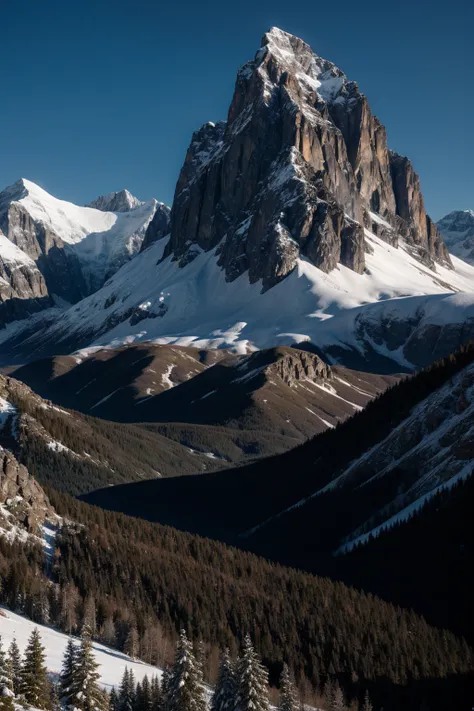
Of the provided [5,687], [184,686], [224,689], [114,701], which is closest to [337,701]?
[224,689]

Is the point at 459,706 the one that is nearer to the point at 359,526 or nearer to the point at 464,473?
the point at 464,473

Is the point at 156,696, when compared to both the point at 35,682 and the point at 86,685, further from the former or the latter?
the point at 35,682

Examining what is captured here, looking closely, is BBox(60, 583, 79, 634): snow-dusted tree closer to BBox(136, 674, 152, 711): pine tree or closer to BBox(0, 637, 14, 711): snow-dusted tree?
BBox(136, 674, 152, 711): pine tree

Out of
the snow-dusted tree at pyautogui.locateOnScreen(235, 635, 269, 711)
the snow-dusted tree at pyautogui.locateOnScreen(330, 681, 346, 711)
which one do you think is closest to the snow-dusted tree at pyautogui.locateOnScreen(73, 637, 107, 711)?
the snow-dusted tree at pyautogui.locateOnScreen(235, 635, 269, 711)

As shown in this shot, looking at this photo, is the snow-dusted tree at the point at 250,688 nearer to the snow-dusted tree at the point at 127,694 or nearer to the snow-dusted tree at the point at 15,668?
the snow-dusted tree at the point at 127,694

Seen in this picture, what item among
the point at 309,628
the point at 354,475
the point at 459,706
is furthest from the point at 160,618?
the point at 354,475

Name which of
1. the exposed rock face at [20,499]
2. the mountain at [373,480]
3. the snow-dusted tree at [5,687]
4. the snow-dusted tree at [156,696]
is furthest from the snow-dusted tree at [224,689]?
the mountain at [373,480]
